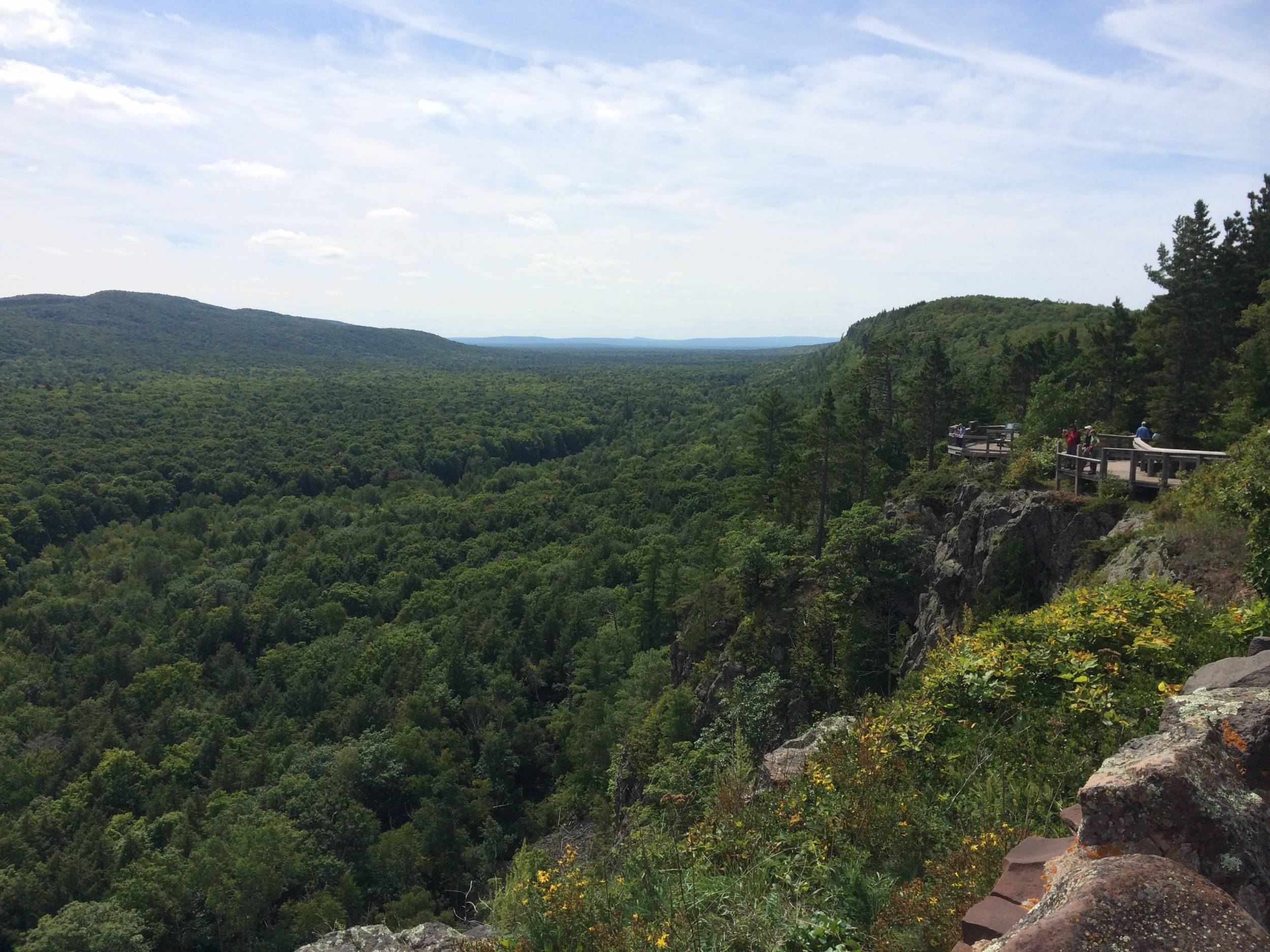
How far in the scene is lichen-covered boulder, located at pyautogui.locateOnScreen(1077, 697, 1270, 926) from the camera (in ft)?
11.0

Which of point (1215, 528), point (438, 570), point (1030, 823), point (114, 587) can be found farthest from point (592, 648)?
point (114, 587)

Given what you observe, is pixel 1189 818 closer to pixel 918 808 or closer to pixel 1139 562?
pixel 918 808

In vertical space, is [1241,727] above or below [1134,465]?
below

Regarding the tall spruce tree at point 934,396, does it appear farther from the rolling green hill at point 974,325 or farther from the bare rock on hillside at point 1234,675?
the bare rock on hillside at point 1234,675

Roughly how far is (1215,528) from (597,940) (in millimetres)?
10486

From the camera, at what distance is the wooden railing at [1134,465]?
13.9 metres

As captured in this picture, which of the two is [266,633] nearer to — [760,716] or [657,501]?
[657,501]

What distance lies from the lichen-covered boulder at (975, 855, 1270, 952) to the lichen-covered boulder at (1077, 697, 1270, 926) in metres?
0.56

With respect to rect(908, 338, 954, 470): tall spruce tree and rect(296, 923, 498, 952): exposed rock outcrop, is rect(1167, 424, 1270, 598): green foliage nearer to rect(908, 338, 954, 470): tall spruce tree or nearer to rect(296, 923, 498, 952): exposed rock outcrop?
rect(296, 923, 498, 952): exposed rock outcrop

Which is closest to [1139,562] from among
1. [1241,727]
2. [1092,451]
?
[1092,451]

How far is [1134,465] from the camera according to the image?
14.8 metres

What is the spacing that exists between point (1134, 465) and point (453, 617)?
56140 millimetres

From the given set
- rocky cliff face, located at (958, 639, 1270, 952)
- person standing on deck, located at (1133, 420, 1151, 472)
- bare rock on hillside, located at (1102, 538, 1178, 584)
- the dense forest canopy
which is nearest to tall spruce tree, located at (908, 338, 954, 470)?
the dense forest canopy

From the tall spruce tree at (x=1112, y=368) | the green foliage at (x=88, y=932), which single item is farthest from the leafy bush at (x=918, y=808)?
the green foliage at (x=88, y=932)
